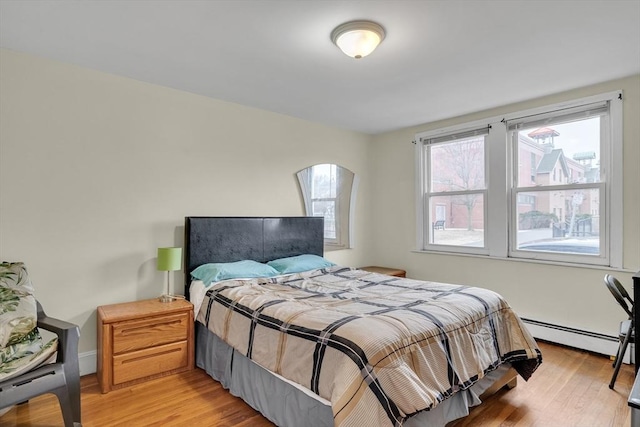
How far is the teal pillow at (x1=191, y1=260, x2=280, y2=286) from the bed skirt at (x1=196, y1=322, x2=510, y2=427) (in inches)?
18.0

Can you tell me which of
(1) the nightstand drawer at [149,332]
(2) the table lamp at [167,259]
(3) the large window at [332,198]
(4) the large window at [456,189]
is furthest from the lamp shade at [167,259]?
(4) the large window at [456,189]

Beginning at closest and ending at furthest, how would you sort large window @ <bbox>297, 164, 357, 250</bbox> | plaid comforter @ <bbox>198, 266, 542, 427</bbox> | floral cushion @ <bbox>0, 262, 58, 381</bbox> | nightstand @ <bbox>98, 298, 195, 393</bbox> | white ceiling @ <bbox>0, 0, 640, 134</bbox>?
1. plaid comforter @ <bbox>198, 266, 542, 427</bbox>
2. floral cushion @ <bbox>0, 262, 58, 381</bbox>
3. white ceiling @ <bbox>0, 0, 640, 134</bbox>
4. nightstand @ <bbox>98, 298, 195, 393</bbox>
5. large window @ <bbox>297, 164, 357, 250</bbox>

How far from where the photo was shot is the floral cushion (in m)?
1.86

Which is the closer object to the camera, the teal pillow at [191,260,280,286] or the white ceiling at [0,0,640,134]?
the white ceiling at [0,0,640,134]

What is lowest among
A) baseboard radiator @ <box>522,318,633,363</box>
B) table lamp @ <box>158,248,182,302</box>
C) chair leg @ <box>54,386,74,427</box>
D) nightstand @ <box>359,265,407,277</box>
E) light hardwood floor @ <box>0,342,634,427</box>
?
light hardwood floor @ <box>0,342,634,427</box>

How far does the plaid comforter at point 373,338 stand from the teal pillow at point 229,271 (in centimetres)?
11

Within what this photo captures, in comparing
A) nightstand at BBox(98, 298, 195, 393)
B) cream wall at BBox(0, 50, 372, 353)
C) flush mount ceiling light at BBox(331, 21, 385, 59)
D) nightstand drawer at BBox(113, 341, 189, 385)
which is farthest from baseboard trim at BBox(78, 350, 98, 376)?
flush mount ceiling light at BBox(331, 21, 385, 59)

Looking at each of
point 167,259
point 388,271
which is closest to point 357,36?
point 167,259

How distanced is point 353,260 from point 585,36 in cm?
335

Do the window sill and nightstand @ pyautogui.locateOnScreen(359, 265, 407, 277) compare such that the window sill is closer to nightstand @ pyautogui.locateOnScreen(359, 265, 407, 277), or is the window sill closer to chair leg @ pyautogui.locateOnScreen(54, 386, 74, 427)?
nightstand @ pyautogui.locateOnScreen(359, 265, 407, 277)

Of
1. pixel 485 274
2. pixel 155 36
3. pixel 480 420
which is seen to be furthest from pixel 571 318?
pixel 155 36

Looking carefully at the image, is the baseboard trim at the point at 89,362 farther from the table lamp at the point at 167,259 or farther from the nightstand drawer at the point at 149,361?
the table lamp at the point at 167,259

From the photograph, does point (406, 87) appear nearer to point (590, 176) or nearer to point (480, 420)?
point (590, 176)

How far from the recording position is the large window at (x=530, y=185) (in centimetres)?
317
